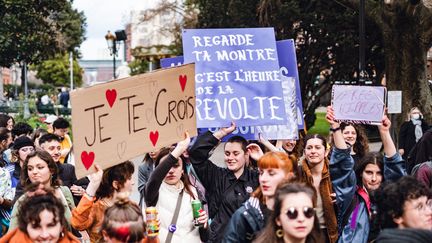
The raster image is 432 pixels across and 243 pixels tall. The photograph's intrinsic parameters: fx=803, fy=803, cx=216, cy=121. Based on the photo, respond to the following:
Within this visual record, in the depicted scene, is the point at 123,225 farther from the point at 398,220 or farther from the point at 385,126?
the point at 385,126

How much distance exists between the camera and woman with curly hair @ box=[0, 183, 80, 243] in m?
4.81

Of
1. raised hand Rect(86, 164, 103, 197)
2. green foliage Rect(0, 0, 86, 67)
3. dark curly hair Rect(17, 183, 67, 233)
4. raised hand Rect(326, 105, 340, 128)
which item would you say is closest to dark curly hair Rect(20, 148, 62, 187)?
raised hand Rect(86, 164, 103, 197)

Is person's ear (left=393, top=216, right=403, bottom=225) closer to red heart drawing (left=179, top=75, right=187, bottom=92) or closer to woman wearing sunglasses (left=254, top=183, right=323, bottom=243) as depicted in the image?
woman wearing sunglasses (left=254, top=183, right=323, bottom=243)

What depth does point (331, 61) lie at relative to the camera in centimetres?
2966

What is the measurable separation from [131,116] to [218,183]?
1.10 metres

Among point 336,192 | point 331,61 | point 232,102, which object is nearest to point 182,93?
point 232,102

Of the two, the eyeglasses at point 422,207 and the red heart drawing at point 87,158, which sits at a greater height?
the red heart drawing at point 87,158

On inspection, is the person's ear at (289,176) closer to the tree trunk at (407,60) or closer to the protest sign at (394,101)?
the protest sign at (394,101)

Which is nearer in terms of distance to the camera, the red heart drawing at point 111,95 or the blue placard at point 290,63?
the red heart drawing at point 111,95

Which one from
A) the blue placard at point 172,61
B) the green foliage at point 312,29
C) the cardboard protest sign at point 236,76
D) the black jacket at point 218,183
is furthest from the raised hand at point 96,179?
the green foliage at point 312,29

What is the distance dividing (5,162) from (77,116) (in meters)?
3.59

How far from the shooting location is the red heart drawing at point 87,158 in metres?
5.42

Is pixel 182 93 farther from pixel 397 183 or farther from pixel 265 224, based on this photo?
pixel 397 183

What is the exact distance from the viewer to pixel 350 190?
238 inches
